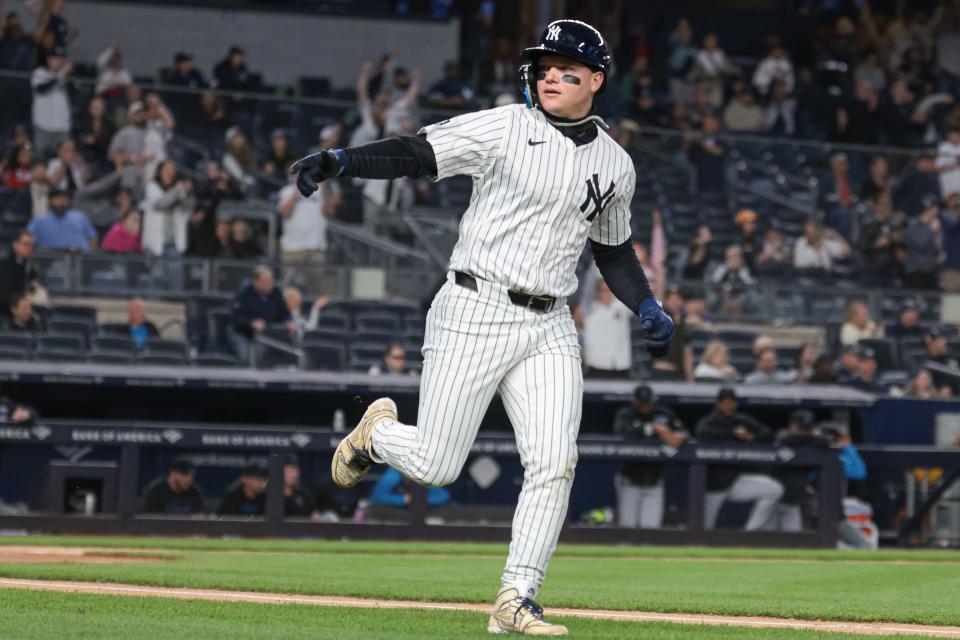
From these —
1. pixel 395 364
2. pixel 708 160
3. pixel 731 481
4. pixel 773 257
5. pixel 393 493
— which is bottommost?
pixel 393 493

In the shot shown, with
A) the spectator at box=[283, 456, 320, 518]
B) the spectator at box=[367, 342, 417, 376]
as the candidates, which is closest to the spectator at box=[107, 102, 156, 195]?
the spectator at box=[367, 342, 417, 376]

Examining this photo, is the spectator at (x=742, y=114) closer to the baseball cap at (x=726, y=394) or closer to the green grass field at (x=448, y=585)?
the baseball cap at (x=726, y=394)

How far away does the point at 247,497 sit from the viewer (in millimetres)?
11492

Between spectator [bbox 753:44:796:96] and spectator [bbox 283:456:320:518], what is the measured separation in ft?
34.4

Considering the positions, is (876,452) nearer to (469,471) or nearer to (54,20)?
(469,471)

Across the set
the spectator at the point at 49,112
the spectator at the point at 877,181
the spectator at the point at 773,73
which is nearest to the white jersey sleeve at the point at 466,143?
the spectator at the point at 49,112

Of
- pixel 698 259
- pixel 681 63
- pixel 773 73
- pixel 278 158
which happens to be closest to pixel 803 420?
pixel 698 259

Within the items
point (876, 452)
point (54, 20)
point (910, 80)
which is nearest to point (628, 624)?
point (876, 452)

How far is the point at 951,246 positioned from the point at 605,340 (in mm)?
4772

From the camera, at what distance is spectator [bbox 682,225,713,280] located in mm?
15398

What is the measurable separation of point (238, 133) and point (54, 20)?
3212 millimetres

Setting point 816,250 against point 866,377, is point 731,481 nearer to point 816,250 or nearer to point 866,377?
point 866,377

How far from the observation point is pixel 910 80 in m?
21.2

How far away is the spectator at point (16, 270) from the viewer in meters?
13.0
